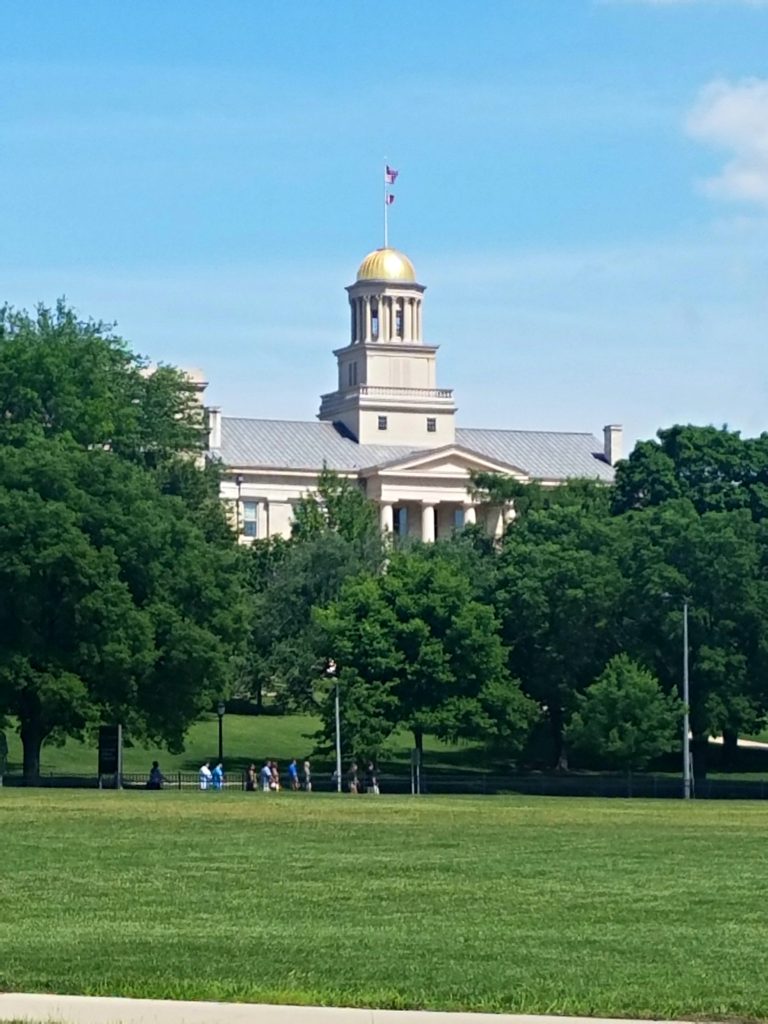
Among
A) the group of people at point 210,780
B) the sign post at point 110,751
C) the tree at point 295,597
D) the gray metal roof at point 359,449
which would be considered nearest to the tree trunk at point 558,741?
the tree at point 295,597

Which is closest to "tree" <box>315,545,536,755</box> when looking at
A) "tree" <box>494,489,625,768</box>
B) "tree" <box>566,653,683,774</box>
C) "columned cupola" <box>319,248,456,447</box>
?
"tree" <box>494,489,625,768</box>

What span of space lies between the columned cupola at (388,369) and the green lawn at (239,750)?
256ft

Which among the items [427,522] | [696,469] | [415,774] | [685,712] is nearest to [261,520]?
[427,522]

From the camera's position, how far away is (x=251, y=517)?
17638 centimetres

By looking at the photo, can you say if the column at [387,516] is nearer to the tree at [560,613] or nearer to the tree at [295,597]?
the tree at [295,597]

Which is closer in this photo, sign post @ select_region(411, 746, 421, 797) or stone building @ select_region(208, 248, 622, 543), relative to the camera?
sign post @ select_region(411, 746, 421, 797)

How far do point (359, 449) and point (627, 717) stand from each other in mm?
→ 101255

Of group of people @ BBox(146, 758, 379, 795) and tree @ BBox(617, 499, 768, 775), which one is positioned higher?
tree @ BBox(617, 499, 768, 775)

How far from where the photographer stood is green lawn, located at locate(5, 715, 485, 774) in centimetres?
9138

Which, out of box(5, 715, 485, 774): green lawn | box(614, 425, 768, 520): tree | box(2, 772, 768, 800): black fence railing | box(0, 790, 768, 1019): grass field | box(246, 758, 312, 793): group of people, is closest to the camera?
box(0, 790, 768, 1019): grass field

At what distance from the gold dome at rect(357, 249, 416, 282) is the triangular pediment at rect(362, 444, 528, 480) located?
23818 mm

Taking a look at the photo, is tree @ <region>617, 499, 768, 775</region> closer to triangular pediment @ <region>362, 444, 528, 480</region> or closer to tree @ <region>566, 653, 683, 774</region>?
tree @ <region>566, 653, 683, 774</region>

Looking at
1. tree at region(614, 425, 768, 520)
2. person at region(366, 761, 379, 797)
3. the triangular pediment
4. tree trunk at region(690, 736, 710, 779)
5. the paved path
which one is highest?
the triangular pediment

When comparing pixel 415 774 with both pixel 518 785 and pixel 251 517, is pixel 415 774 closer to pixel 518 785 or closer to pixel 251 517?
pixel 518 785
